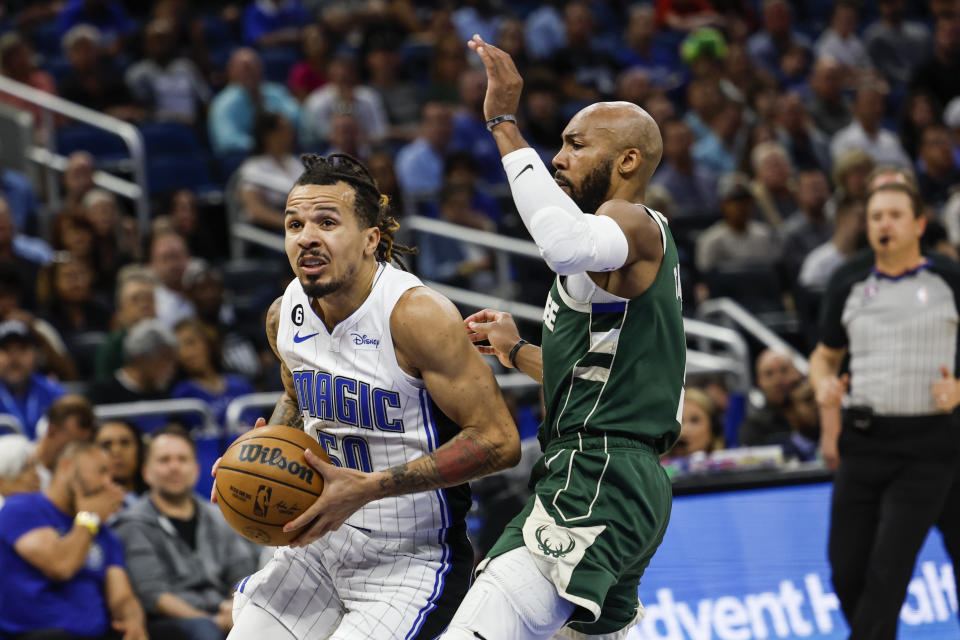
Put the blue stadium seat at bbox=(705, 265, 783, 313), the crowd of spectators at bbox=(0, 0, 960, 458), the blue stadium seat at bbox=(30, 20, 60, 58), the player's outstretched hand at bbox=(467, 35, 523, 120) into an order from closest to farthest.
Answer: the player's outstretched hand at bbox=(467, 35, 523, 120), the crowd of spectators at bbox=(0, 0, 960, 458), the blue stadium seat at bbox=(705, 265, 783, 313), the blue stadium seat at bbox=(30, 20, 60, 58)

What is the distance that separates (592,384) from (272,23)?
10535 millimetres

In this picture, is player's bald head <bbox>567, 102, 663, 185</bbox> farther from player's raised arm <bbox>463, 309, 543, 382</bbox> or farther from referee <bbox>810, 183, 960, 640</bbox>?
referee <bbox>810, 183, 960, 640</bbox>

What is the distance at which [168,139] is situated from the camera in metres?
11.5

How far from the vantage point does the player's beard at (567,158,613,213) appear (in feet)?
13.0

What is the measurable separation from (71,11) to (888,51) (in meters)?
8.60

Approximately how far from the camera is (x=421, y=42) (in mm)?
13609

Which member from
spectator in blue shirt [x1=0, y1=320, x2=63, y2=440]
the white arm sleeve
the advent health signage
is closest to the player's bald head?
the white arm sleeve

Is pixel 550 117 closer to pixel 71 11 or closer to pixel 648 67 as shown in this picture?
pixel 648 67

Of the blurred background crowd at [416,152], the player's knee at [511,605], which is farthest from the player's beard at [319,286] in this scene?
the blurred background crowd at [416,152]

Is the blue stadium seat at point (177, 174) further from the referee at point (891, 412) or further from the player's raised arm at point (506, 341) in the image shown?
the player's raised arm at point (506, 341)

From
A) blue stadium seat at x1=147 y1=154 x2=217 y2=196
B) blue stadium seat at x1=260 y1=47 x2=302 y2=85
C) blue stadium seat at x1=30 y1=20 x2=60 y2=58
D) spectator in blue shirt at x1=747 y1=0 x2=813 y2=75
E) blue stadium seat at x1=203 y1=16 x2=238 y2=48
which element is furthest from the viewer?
spectator in blue shirt at x1=747 y1=0 x2=813 y2=75

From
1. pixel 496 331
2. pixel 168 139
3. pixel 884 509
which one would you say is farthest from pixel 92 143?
pixel 496 331

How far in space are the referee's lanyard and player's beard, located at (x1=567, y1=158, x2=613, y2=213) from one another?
16.3 feet

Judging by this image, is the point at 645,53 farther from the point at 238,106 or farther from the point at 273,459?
the point at 273,459
